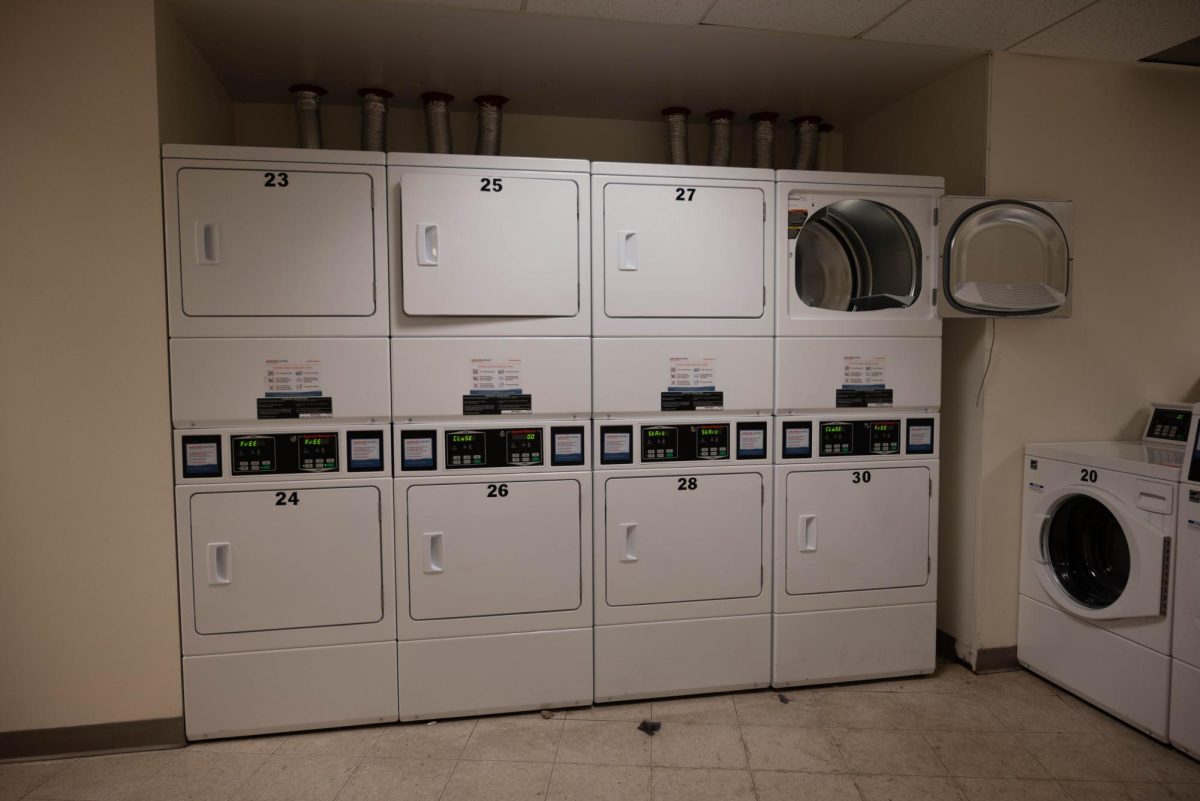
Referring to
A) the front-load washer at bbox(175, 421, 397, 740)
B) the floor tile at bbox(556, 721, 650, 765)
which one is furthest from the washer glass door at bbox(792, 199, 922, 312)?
the front-load washer at bbox(175, 421, 397, 740)

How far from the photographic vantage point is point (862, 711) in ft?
9.29

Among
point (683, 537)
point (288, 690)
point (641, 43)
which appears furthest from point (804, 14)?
point (288, 690)

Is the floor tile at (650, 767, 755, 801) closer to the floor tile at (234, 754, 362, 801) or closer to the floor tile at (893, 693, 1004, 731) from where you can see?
the floor tile at (893, 693, 1004, 731)

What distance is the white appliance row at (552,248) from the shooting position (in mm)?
2500

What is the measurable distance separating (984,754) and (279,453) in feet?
9.33

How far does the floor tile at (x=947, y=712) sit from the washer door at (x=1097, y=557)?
573 mm

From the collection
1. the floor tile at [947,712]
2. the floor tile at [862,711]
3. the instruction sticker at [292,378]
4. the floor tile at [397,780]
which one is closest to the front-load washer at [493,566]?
the floor tile at [397,780]

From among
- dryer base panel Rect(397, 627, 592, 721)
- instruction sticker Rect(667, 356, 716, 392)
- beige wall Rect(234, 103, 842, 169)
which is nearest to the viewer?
dryer base panel Rect(397, 627, 592, 721)

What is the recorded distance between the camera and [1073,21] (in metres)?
2.68

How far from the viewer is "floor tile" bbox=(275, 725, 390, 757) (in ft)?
8.34

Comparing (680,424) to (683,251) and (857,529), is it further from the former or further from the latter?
(857,529)

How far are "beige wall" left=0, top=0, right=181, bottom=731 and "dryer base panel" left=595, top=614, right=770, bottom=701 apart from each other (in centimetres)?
166

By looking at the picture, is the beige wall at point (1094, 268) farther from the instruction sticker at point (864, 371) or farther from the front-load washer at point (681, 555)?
the front-load washer at point (681, 555)

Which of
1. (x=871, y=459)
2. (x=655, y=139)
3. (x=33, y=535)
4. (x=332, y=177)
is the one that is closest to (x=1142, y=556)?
(x=871, y=459)
